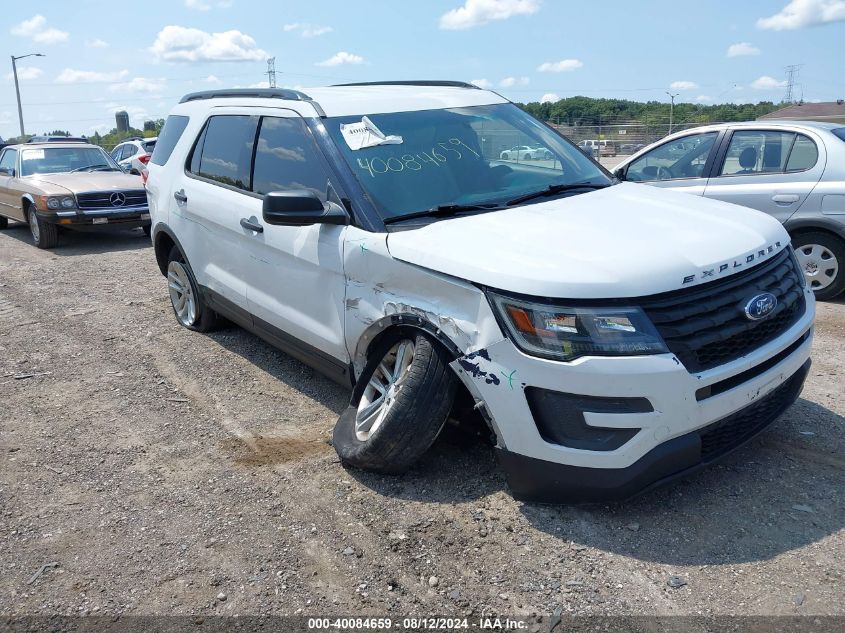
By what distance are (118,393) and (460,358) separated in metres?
2.99

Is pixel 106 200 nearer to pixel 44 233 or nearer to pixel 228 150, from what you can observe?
pixel 44 233

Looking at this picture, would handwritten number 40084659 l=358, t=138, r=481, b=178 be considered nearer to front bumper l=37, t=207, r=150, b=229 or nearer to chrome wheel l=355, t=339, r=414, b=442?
chrome wheel l=355, t=339, r=414, b=442

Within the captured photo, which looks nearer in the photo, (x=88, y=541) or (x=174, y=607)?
(x=174, y=607)

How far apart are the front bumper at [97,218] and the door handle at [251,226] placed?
22.8ft

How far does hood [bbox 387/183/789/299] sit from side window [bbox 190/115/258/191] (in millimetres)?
1767

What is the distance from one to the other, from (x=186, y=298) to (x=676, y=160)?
5074 mm

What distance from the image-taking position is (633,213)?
141 inches

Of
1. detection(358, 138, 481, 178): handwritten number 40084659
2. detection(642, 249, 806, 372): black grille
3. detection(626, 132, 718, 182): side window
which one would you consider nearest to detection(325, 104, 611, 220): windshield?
detection(358, 138, 481, 178): handwritten number 40084659

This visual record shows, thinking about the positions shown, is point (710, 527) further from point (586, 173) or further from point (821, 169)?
point (821, 169)

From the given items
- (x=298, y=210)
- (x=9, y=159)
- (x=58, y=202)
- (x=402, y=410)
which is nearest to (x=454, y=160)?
(x=298, y=210)

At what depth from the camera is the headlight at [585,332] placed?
2.88 metres

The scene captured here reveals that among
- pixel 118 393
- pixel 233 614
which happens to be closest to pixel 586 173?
pixel 233 614

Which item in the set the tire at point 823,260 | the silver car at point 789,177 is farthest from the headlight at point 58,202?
the tire at point 823,260

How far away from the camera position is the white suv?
291 centimetres
